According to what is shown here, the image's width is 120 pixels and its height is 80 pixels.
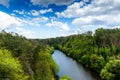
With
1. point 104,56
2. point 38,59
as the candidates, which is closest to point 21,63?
point 38,59

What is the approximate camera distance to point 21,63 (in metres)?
39.2

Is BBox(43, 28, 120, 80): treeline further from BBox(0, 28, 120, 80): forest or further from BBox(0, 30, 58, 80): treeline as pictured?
BBox(0, 30, 58, 80): treeline

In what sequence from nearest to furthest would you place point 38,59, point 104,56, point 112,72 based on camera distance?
point 112,72
point 38,59
point 104,56

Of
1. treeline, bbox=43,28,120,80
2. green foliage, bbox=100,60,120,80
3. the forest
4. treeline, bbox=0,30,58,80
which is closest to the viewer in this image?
treeline, bbox=0,30,58,80

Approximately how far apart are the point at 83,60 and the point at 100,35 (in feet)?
64.3

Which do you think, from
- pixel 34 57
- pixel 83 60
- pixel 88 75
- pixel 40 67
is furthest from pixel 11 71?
pixel 83 60

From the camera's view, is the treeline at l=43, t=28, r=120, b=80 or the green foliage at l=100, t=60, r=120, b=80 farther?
the treeline at l=43, t=28, r=120, b=80

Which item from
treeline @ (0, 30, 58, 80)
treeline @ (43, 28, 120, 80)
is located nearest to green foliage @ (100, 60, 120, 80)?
treeline @ (43, 28, 120, 80)

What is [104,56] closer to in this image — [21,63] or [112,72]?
[112,72]

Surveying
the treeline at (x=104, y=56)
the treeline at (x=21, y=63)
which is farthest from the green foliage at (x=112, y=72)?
the treeline at (x=21, y=63)

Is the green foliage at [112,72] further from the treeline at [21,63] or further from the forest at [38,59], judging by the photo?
the treeline at [21,63]

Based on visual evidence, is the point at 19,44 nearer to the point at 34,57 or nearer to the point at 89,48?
the point at 34,57

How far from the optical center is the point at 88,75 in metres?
63.8

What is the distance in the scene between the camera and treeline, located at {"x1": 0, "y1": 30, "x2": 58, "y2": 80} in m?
29.1
